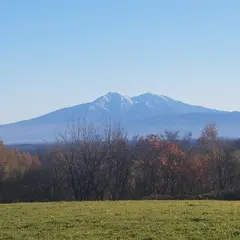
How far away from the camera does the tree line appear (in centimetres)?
6619

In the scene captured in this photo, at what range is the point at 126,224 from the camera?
62.2 ft

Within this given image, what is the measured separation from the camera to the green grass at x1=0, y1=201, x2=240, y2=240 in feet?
55.5

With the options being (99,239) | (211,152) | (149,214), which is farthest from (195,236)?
(211,152)

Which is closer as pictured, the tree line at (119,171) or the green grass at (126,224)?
the green grass at (126,224)

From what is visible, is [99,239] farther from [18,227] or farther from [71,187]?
[71,187]

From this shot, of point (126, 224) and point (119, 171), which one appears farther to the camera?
point (119, 171)

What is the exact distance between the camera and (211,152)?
7669 cm

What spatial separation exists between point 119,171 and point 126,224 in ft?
164

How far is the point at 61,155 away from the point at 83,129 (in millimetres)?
5240

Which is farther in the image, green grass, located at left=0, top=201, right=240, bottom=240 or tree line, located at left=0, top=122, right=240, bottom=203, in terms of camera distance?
tree line, located at left=0, top=122, right=240, bottom=203

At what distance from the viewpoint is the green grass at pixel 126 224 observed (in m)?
16.9

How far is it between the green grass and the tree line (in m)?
42.3

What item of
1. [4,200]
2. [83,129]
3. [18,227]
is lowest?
[4,200]

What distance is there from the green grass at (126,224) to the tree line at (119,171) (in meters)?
42.3
